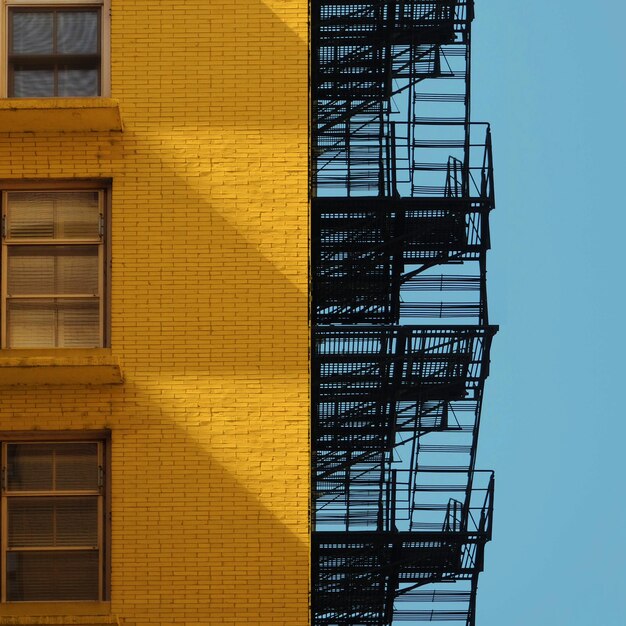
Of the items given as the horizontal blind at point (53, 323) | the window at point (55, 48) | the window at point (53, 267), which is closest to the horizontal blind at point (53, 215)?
the window at point (53, 267)

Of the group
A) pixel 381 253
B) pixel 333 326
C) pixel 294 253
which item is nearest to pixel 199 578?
pixel 294 253

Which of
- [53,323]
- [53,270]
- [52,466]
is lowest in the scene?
[52,466]

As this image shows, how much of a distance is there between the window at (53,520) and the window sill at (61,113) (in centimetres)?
361

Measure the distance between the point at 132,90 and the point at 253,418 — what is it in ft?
13.5

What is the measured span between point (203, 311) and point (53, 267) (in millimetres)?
1862

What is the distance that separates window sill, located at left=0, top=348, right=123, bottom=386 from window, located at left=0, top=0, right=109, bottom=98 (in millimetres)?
3217

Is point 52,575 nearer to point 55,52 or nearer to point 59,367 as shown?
point 59,367

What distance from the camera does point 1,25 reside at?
2211 centimetres

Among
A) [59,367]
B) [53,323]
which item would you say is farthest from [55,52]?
[59,367]

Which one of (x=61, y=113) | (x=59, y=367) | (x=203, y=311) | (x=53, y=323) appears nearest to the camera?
(x=59, y=367)

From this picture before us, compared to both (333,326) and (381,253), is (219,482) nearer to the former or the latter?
(333,326)

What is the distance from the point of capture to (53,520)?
20812 mm

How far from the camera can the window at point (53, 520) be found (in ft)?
67.8

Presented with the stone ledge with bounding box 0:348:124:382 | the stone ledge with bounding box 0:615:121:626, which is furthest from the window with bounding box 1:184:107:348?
the stone ledge with bounding box 0:615:121:626
